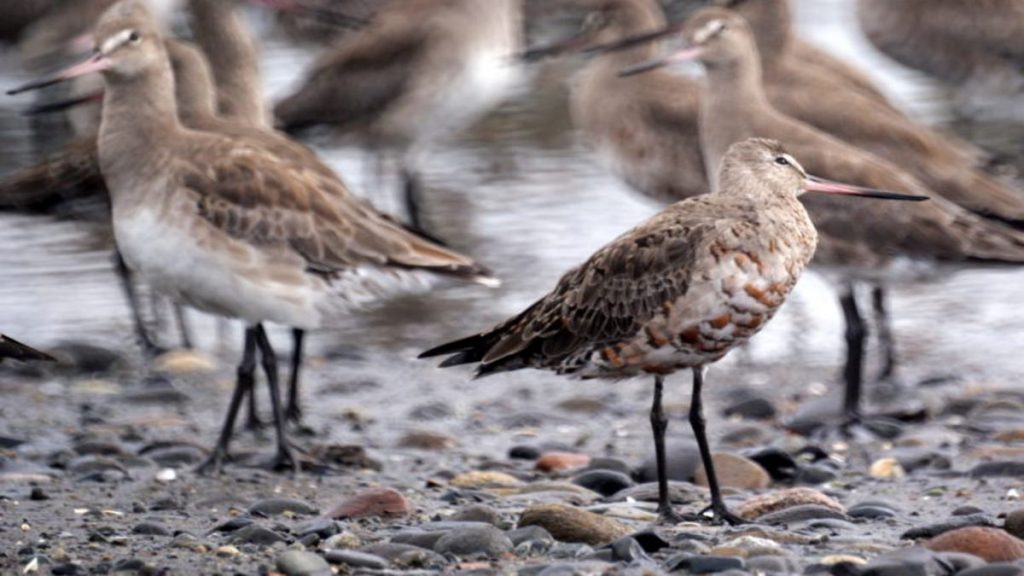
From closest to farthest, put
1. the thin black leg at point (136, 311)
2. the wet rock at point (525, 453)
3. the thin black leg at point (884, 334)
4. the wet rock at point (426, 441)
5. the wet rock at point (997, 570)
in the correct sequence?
the wet rock at point (997, 570) → the wet rock at point (525, 453) → the wet rock at point (426, 441) → the thin black leg at point (884, 334) → the thin black leg at point (136, 311)

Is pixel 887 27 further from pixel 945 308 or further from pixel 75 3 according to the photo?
pixel 75 3

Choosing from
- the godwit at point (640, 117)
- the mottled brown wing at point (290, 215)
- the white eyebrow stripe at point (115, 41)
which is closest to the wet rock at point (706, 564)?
the mottled brown wing at point (290, 215)

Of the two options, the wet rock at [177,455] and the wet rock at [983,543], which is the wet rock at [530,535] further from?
the wet rock at [177,455]

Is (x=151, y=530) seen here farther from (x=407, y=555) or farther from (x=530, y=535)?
(x=530, y=535)

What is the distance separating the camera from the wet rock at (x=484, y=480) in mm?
6332

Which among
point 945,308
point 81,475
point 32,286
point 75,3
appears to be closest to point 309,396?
point 81,475

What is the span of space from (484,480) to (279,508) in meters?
0.88

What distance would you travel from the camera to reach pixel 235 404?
6.63 metres

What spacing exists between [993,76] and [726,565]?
818cm

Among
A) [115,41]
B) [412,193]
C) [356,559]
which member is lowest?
[412,193]

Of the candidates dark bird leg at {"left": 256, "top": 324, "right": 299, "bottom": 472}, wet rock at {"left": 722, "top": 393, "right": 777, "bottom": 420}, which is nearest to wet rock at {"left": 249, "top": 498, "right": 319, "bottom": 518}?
dark bird leg at {"left": 256, "top": 324, "right": 299, "bottom": 472}

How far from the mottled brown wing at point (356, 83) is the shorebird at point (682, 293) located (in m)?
4.83

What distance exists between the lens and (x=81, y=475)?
6324 millimetres

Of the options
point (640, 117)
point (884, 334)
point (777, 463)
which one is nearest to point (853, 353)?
point (884, 334)
